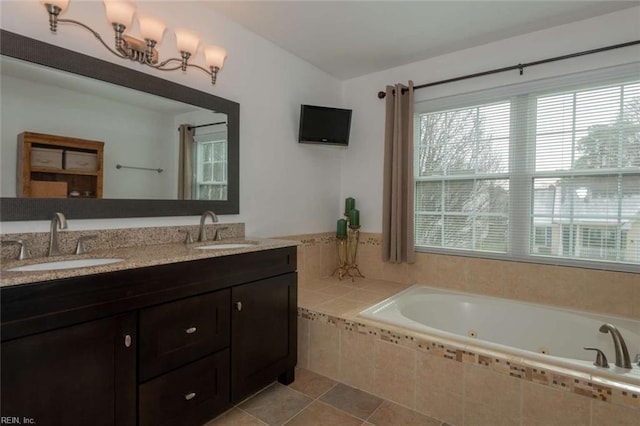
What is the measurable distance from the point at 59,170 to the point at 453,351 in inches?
85.1

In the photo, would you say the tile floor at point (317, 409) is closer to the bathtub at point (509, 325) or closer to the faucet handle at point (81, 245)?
the bathtub at point (509, 325)

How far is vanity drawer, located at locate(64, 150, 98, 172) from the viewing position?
1.58m

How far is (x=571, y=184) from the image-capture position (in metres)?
2.37

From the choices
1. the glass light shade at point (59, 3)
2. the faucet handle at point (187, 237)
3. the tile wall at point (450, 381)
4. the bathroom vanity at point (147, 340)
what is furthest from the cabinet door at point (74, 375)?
the glass light shade at point (59, 3)

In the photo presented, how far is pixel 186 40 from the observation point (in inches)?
74.3

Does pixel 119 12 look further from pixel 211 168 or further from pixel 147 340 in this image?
pixel 147 340

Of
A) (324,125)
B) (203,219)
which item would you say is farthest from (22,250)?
(324,125)

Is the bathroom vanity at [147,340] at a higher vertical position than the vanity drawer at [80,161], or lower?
lower

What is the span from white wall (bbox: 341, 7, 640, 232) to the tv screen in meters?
0.34

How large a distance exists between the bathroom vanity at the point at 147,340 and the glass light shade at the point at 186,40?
1168mm

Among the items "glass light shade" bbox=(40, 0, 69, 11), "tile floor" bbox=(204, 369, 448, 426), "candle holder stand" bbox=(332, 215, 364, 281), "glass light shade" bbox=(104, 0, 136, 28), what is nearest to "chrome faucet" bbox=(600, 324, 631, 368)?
"tile floor" bbox=(204, 369, 448, 426)

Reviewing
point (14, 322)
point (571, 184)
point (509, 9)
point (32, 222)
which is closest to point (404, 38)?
point (509, 9)

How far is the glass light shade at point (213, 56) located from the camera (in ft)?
6.70

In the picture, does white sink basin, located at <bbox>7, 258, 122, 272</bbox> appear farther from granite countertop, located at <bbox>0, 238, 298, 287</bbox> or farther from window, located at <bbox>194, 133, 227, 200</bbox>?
window, located at <bbox>194, 133, 227, 200</bbox>
